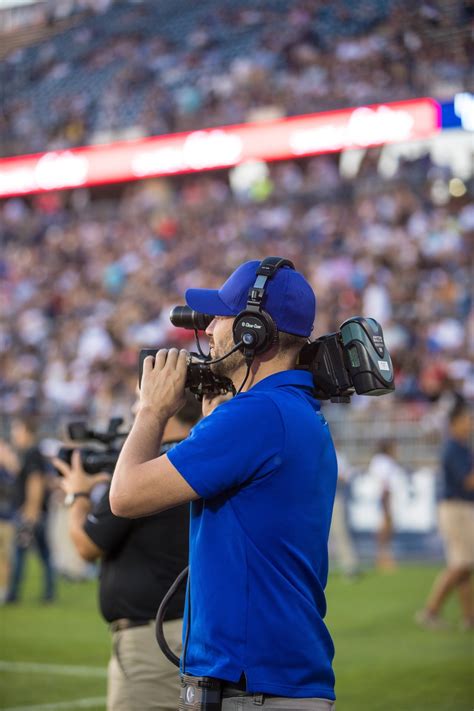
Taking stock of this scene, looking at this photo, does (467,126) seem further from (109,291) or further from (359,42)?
(109,291)

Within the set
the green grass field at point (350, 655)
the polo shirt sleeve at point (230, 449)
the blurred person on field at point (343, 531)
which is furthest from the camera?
the blurred person on field at point (343, 531)

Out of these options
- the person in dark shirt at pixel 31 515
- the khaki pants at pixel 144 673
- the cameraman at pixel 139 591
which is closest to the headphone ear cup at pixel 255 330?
the cameraman at pixel 139 591

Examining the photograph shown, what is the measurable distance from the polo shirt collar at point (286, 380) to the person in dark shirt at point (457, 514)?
6397mm

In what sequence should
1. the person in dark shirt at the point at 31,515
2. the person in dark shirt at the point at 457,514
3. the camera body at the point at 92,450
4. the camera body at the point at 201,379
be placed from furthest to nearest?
the person in dark shirt at the point at 31,515 < the person in dark shirt at the point at 457,514 < the camera body at the point at 92,450 < the camera body at the point at 201,379

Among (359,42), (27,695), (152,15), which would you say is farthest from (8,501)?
(152,15)

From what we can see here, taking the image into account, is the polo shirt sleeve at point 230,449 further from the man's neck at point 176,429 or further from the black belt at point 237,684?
the man's neck at point 176,429

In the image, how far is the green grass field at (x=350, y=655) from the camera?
649 centimetres

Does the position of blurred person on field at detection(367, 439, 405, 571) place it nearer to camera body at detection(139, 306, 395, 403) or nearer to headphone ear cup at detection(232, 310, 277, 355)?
camera body at detection(139, 306, 395, 403)

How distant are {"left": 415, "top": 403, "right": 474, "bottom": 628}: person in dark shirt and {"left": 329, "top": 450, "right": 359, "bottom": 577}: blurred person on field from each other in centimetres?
279

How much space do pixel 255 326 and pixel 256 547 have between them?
19.0 inches

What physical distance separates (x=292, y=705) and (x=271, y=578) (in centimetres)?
28

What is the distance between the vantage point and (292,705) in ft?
7.44

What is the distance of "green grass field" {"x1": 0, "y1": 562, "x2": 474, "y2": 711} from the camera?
21.3 feet

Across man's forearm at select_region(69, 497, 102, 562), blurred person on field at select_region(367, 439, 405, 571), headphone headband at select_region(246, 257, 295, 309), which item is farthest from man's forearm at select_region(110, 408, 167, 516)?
blurred person on field at select_region(367, 439, 405, 571)
